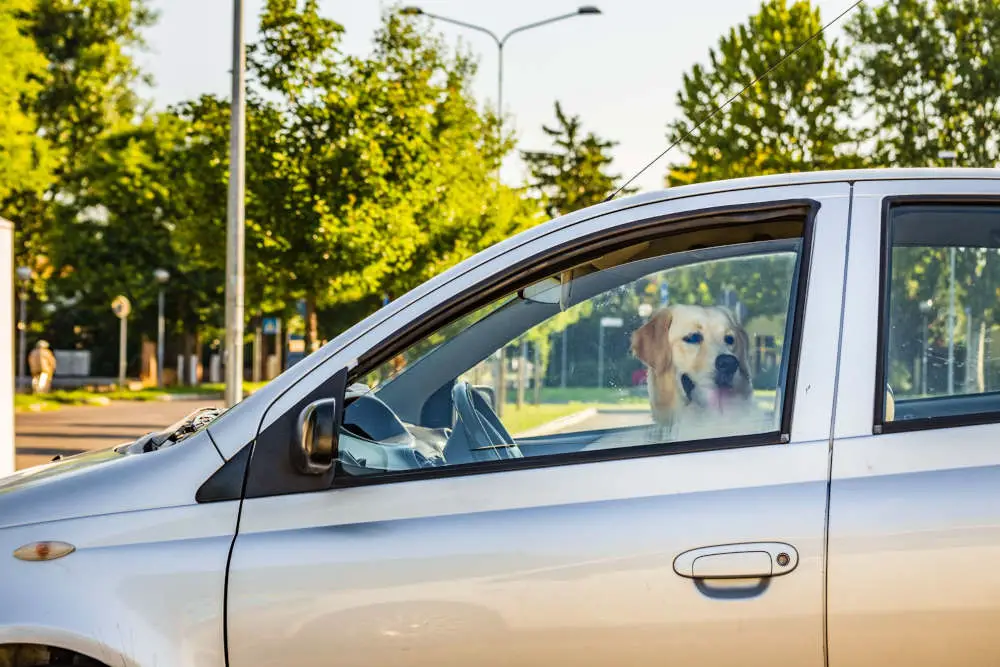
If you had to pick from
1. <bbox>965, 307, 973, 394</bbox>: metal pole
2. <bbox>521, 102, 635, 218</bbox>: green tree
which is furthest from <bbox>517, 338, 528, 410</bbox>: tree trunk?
<bbox>521, 102, 635, 218</bbox>: green tree

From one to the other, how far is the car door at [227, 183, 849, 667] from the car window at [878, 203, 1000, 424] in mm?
146

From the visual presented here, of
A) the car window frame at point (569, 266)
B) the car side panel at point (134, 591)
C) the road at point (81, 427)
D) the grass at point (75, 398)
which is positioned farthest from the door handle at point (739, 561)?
the grass at point (75, 398)

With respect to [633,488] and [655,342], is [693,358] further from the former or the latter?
[633,488]

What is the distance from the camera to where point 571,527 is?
250 centimetres

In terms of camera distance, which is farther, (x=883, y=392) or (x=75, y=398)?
(x=75, y=398)

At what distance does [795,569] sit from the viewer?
7.93ft

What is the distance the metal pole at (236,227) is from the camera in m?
15.1

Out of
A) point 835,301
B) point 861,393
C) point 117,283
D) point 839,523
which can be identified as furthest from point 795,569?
point 117,283

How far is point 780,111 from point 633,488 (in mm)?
32834

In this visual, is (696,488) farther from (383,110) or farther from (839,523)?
(383,110)

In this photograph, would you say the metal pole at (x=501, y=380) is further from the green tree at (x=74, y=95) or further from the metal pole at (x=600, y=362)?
the green tree at (x=74, y=95)

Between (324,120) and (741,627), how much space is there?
22.8 meters

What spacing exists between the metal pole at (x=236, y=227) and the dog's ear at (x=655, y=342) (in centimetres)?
1251

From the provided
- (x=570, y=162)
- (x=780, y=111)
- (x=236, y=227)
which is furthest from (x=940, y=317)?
(x=570, y=162)
